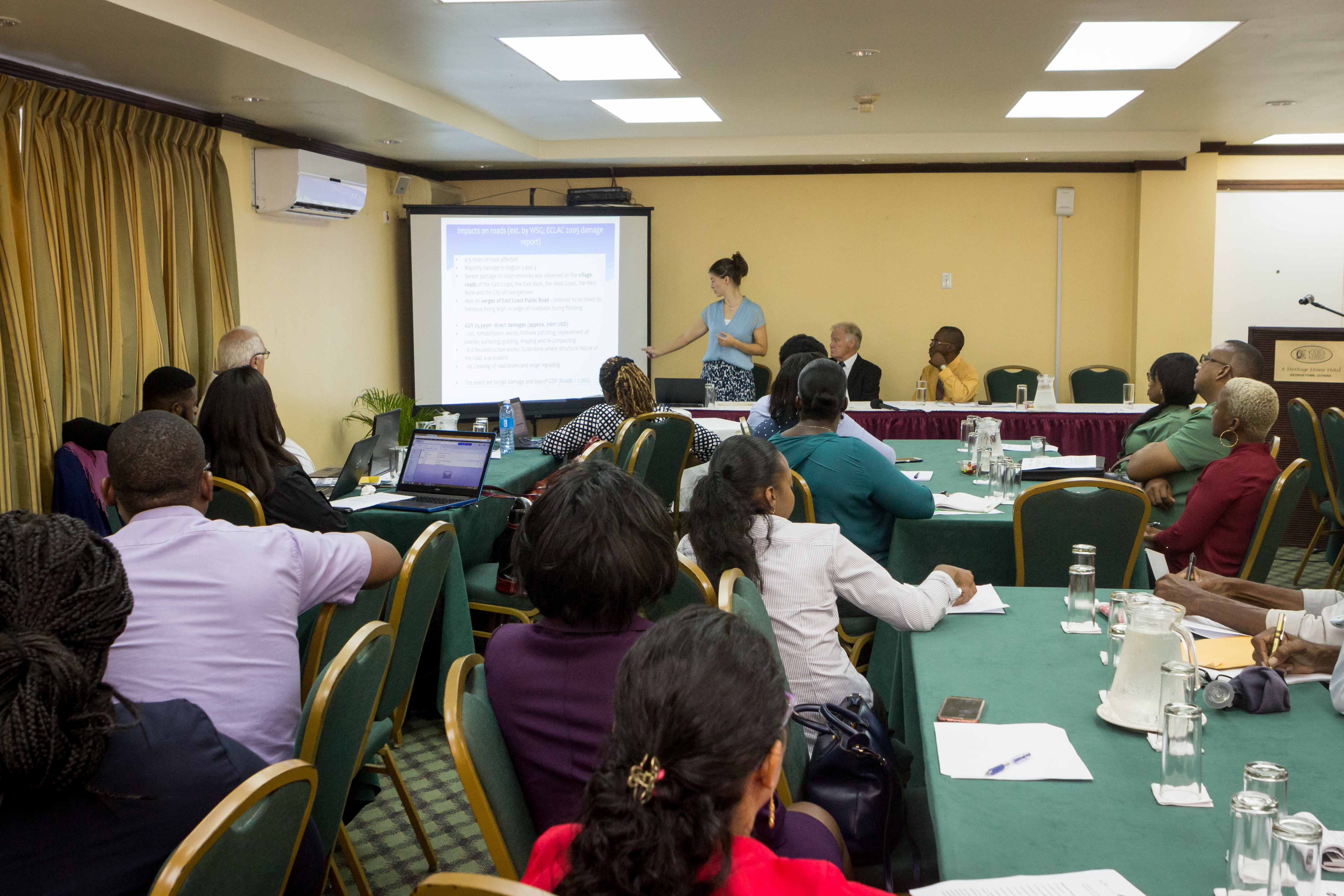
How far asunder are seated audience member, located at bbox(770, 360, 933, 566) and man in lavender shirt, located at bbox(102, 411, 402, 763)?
1732mm

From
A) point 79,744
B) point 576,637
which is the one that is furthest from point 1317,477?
point 79,744

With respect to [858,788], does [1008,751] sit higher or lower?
higher

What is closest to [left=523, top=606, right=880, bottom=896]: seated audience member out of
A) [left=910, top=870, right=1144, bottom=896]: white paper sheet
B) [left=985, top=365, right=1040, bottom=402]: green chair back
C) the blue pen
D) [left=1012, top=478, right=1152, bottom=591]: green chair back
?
[left=910, top=870, right=1144, bottom=896]: white paper sheet

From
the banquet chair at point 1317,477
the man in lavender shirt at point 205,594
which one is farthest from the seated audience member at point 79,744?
the banquet chair at point 1317,477

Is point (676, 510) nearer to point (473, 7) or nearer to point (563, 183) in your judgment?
point (473, 7)

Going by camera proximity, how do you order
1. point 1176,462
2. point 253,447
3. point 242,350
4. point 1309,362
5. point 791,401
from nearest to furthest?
point 253,447
point 1176,462
point 791,401
point 242,350
point 1309,362

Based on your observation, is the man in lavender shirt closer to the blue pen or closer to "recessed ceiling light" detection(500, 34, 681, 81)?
the blue pen

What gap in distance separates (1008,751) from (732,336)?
254 inches

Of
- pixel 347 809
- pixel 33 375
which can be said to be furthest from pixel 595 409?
pixel 347 809

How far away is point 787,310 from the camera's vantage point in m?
8.76

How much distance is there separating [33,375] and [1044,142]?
6.62 meters

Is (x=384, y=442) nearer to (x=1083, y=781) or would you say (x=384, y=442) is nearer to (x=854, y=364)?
(x=1083, y=781)

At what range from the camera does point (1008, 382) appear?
816 cm

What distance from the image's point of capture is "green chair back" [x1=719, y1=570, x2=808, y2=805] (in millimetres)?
1729
